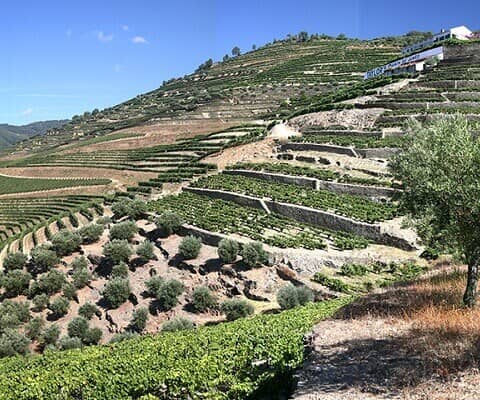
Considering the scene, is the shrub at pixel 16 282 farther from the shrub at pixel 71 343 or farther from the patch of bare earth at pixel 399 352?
the patch of bare earth at pixel 399 352

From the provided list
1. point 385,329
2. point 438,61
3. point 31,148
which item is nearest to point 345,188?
point 385,329

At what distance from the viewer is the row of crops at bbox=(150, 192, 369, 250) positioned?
35469mm

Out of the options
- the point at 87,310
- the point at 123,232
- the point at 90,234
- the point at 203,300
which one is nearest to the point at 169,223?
the point at 123,232

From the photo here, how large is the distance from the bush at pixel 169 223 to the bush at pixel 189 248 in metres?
4.91

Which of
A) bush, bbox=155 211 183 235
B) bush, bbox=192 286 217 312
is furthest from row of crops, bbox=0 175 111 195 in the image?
bush, bbox=192 286 217 312

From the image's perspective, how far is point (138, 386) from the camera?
1374 centimetres

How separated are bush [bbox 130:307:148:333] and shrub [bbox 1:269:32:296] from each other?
12481mm

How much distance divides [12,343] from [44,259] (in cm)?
1304

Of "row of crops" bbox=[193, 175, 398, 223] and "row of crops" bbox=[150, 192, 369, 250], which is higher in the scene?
"row of crops" bbox=[193, 175, 398, 223]

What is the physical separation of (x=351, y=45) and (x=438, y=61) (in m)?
84.1

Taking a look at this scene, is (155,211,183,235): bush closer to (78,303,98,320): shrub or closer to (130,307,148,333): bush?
(78,303,98,320): shrub

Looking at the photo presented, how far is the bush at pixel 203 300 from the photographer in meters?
31.7

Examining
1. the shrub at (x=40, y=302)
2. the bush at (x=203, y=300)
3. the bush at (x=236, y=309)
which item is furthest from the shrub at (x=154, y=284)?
the shrub at (x=40, y=302)

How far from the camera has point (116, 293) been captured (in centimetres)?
3362
